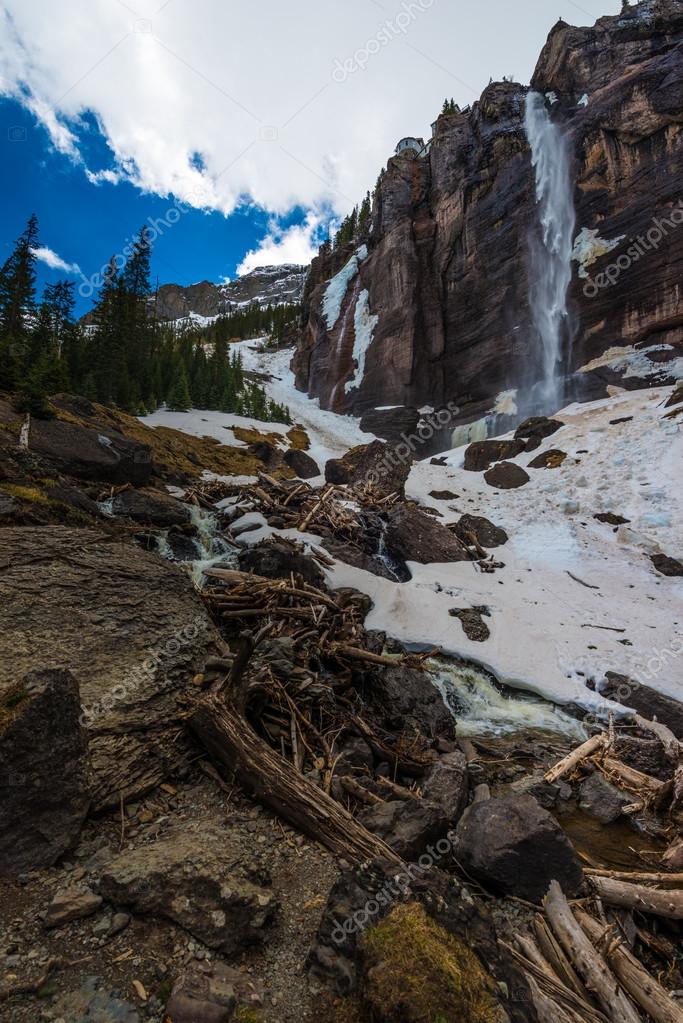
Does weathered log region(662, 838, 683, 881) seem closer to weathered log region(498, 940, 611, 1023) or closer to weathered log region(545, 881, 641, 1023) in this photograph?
weathered log region(545, 881, 641, 1023)

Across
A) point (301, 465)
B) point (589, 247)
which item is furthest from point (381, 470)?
point (589, 247)

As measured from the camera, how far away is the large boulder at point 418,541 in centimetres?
1551

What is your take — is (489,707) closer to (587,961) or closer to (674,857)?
(674,857)

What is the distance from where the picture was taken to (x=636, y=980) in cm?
Answer: 331

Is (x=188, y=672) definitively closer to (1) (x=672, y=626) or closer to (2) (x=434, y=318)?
(1) (x=672, y=626)

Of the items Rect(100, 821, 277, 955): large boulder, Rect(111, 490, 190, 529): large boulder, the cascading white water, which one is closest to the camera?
Rect(100, 821, 277, 955): large boulder

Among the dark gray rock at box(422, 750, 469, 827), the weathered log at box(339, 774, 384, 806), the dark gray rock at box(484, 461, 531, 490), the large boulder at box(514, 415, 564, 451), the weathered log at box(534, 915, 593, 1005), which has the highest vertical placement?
the large boulder at box(514, 415, 564, 451)

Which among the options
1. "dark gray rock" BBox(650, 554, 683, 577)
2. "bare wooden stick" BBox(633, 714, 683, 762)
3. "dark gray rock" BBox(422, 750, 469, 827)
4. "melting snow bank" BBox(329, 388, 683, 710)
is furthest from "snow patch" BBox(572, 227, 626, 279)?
"dark gray rock" BBox(422, 750, 469, 827)

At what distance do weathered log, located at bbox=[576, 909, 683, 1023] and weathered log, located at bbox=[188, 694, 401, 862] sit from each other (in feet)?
6.20

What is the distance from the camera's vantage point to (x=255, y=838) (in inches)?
148

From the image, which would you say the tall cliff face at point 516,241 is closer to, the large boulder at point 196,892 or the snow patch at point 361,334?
the snow patch at point 361,334

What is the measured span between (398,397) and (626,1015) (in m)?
50.1

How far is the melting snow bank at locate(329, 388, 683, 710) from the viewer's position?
1080 cm

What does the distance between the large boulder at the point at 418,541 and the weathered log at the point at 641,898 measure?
434 inches
